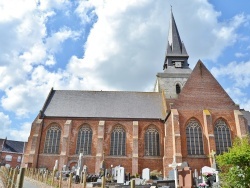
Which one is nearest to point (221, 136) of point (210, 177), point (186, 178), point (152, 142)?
point (152, 142)

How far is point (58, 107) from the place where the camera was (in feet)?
104

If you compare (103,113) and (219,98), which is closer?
(219,98)

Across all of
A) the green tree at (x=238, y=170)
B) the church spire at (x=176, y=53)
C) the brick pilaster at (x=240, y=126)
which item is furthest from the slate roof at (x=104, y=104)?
the green tree at (x=238, y=170)

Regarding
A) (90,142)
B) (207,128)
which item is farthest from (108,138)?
(207,128)

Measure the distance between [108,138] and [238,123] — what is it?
14.3 metres

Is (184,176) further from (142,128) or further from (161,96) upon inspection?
(161,96)

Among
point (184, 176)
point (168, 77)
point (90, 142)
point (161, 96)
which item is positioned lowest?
point (184, 176)

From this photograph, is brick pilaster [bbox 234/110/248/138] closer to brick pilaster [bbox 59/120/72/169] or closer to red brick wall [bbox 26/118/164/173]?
red brick wall [bbox 26/118/164/173]

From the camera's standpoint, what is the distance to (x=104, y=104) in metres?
32.2

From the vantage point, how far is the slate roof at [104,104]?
99.3ft

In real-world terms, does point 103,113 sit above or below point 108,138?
above

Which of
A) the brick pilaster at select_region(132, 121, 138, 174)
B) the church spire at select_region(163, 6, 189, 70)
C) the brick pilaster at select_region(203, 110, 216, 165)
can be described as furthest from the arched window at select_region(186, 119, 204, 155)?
the church spire at select_region(163, 6, 189, 70)

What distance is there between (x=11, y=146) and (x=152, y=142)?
43135mm

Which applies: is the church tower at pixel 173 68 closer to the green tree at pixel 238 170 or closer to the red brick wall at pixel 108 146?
the red brick wall at pixel 108 146
